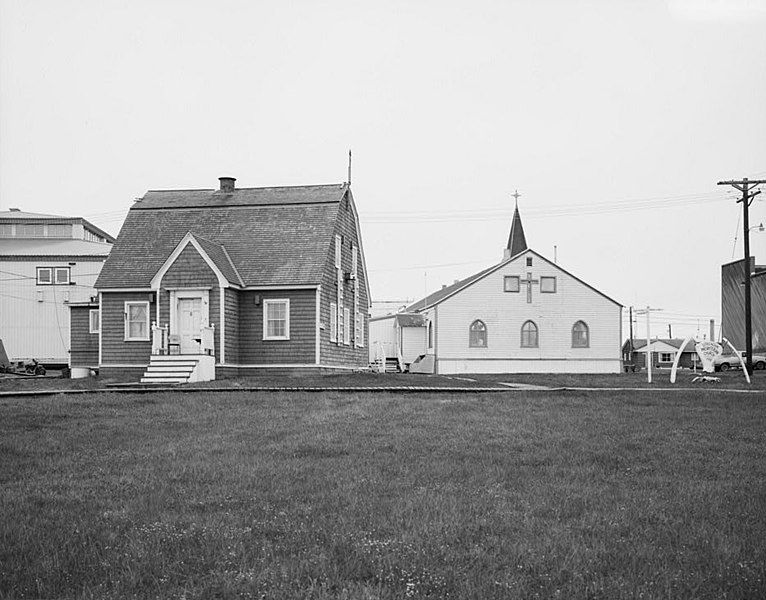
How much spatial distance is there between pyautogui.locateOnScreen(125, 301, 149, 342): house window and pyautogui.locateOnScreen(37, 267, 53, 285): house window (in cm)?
2411

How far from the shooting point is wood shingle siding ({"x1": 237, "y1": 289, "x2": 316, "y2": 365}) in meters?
34.5

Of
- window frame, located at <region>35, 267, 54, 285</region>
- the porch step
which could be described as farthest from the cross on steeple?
window frame, located at <region>35, 267, 54, 285</region>

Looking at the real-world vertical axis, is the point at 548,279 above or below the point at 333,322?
above

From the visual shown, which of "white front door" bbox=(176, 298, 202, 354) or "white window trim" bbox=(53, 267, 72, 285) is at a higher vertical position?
"white window trim" bbox=(53, 267, 72, 285)

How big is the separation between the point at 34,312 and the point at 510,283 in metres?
28.2

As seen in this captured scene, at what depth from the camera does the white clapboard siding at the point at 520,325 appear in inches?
2162

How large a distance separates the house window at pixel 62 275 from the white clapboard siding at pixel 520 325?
72.9 feet

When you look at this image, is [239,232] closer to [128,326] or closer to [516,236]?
[128,326]

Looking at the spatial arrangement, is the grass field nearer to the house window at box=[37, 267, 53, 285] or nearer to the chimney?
the chimney

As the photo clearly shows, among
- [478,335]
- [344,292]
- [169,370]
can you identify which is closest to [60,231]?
[478,335]

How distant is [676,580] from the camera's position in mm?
6277

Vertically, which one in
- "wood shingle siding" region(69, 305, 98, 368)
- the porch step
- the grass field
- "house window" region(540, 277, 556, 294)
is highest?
"house window" region(540, 277, 556, 294)

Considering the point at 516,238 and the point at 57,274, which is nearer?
the point at 57,274

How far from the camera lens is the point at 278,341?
3466cm
